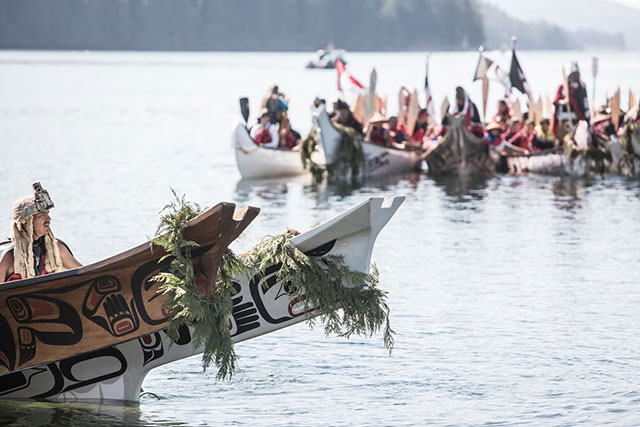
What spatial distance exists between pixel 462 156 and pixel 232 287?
59.2ft

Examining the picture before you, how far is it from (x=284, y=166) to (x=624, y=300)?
13517mm

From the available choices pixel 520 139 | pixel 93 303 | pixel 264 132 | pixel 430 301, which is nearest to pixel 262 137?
pixel 264 132

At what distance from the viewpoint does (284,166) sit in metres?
25.7

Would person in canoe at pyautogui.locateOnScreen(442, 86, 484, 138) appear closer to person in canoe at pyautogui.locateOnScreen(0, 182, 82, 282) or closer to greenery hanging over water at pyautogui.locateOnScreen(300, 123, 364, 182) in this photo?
greenery hanging over water at pyautogui.locateOnScreen(300, 123, 364, 182)

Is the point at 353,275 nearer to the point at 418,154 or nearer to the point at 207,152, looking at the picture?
the point at 418,154

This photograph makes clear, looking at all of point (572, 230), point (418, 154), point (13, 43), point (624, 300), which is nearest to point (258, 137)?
point (418, 154)

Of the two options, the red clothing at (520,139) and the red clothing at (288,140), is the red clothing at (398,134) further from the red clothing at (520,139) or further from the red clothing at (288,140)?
the red clothing at (520,139)

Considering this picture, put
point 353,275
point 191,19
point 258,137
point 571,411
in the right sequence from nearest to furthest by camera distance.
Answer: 1. point 353,275
2. point 571,411
3. point 258,137
4. point 191,19

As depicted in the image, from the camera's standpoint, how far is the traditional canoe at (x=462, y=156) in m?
25.9

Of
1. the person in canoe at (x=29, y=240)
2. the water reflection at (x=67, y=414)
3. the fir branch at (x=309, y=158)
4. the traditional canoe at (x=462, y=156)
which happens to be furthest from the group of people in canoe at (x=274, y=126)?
the person in canoe at (x=29, y=240)

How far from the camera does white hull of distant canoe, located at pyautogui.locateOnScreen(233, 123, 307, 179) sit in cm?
2489

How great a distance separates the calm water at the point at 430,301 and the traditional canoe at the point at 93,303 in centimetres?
79

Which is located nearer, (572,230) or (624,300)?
(624,300)

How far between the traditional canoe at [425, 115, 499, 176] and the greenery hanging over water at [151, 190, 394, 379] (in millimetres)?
17389
